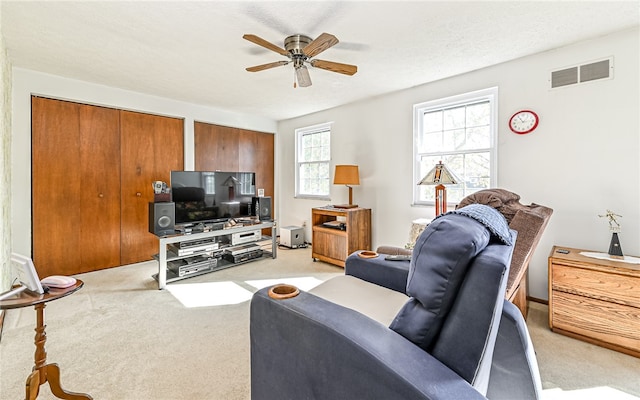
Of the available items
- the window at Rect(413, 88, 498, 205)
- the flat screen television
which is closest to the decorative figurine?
the window at Rect(413, 88, 498, 205)

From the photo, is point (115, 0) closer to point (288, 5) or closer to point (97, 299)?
point (288, 5)

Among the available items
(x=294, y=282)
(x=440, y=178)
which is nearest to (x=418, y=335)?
(x=440, y=178)

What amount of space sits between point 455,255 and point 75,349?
248 cm

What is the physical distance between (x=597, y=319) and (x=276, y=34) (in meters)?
3.14

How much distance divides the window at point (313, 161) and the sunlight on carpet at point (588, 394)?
3571 millimetres

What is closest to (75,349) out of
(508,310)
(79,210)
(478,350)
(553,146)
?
(79,210)

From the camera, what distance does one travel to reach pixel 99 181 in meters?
3.54

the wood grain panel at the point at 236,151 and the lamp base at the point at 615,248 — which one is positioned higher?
the wood grain panel at the point at 236,151

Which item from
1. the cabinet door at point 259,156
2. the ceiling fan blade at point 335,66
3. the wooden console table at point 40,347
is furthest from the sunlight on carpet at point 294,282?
the cabinet door at point 259,156

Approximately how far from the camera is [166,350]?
1899 mm

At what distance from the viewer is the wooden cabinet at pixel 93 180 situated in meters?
3.18

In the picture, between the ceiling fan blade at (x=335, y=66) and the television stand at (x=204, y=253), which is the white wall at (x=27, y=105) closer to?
the television stand at (x=204, y=253)

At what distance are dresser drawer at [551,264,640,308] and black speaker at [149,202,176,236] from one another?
3.61m

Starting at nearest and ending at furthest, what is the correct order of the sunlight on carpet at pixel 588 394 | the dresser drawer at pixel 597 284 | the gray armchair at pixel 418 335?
the gray armchair at pixel 418 335 → the sunlight on carpet at pixel 588 394 → the dresser drawer at pixel 597 284
